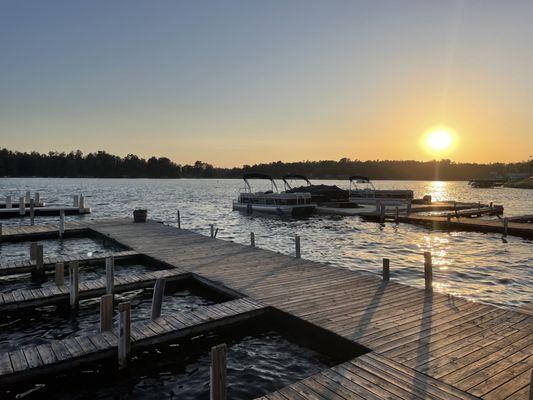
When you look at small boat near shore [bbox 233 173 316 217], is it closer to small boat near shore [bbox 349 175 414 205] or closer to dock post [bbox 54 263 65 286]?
small boat near shore [bbox 349 175 414 205]

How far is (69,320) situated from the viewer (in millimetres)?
11414

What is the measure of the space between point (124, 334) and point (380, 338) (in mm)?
5219

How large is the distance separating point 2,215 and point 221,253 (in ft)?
113

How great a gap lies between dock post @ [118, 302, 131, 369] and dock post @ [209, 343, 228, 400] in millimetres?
2918

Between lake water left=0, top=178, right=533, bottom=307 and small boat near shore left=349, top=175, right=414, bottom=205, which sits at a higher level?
small boat near shore left=349, top=175, right=414, bottom=205

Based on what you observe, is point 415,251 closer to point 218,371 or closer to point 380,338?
point 380,338

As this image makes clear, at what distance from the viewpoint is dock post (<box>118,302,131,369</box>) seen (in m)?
7.90

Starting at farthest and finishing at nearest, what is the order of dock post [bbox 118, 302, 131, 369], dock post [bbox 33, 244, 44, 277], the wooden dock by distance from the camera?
dock post [bbox 33, 244, 44, 277], dock post [bbox 118, 302, 131, 369], the wooden dock

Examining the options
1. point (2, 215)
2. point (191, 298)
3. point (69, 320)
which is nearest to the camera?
point (69, 320)

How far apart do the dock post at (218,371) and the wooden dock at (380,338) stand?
2.89 feet

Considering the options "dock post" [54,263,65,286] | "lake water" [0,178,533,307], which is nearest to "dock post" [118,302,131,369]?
"dock post" [54,263,65,286]

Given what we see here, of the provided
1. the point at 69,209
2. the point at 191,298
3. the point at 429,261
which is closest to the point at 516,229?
the point at 429,261

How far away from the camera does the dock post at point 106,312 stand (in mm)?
8664

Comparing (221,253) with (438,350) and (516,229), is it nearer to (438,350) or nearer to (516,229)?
(438,350)
